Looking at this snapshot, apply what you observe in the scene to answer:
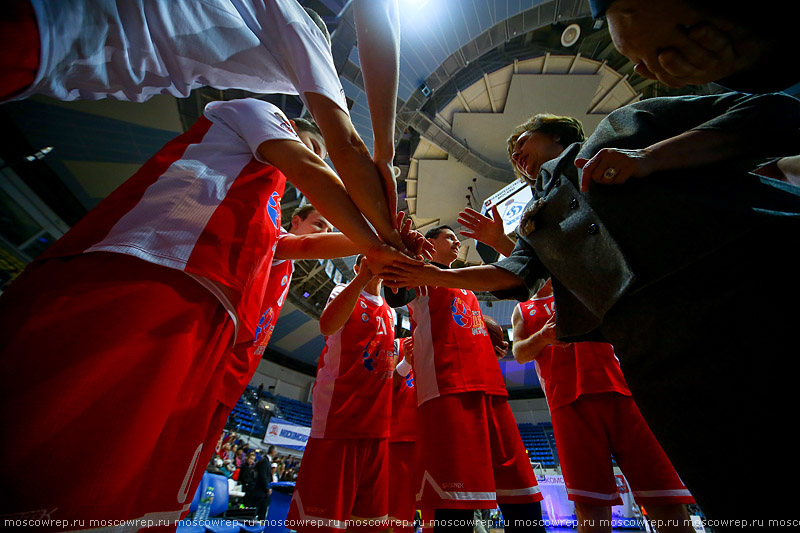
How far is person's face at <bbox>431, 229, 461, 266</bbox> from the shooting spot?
8.81ft

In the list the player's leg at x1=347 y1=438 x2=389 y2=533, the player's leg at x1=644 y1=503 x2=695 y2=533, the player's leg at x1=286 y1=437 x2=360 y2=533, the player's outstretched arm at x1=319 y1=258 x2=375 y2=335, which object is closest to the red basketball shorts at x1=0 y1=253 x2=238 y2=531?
the player's outstretched arm at x1=319 y1=258 x2=375 y2=335

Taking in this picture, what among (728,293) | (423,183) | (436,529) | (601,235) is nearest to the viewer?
(728,293)

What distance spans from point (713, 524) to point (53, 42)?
1654 mm

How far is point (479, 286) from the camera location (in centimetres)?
124

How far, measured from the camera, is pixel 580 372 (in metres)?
2.13

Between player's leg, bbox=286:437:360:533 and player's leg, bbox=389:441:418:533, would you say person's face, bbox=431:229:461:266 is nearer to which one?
player's leg, bbox=286:437:360:533

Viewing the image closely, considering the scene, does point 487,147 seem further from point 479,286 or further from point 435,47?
point 479,286

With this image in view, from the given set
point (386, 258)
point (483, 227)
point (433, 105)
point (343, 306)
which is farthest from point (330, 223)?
point (433, 105)

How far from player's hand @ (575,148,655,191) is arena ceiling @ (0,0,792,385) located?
16.4 feet

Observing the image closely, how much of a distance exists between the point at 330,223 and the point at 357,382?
164cm

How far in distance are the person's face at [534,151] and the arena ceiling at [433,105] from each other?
410 centimetres

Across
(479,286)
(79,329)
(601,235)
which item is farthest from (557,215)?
(79,329)

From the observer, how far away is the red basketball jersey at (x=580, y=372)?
6.70ft

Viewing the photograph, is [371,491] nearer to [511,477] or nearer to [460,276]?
[511,477]
